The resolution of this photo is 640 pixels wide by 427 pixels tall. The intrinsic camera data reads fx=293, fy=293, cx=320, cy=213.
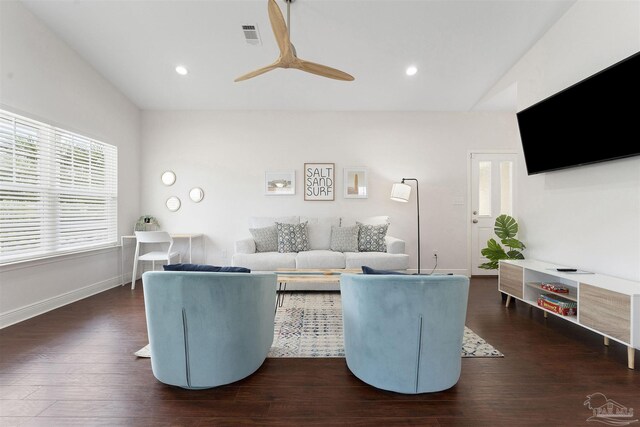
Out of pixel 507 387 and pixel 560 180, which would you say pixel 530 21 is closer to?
pixel 560 180

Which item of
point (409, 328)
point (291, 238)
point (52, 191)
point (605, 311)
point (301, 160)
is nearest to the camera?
point (409, 328)

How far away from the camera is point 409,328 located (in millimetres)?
1662

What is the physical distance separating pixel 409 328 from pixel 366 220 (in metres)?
3.34

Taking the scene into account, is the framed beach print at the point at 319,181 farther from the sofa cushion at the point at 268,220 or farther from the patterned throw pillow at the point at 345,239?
the patterned throw pillow at the point at 345,239

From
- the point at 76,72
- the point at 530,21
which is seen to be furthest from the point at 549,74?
the point at 76,72

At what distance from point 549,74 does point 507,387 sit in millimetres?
3384

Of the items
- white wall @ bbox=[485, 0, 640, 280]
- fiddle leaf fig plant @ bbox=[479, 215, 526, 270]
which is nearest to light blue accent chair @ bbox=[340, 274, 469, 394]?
white wall @ bbox=[485, 0, 640, 280]

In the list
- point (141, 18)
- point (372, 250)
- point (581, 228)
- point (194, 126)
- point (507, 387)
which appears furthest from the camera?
point (194, 126)

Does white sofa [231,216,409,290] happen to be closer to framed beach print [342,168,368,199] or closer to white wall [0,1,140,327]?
framed beach print [342,168,368,199]

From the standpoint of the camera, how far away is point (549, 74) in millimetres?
3336

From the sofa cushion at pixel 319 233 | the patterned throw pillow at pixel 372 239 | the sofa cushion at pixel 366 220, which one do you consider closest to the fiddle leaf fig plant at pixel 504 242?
the patterned throw pillow at pixel 372 239

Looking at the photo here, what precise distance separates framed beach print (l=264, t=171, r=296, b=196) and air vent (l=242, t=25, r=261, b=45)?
2049mm

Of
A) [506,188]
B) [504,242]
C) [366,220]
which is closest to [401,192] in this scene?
[366,220]

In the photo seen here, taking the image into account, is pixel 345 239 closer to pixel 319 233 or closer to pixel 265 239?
pixel 319 233
